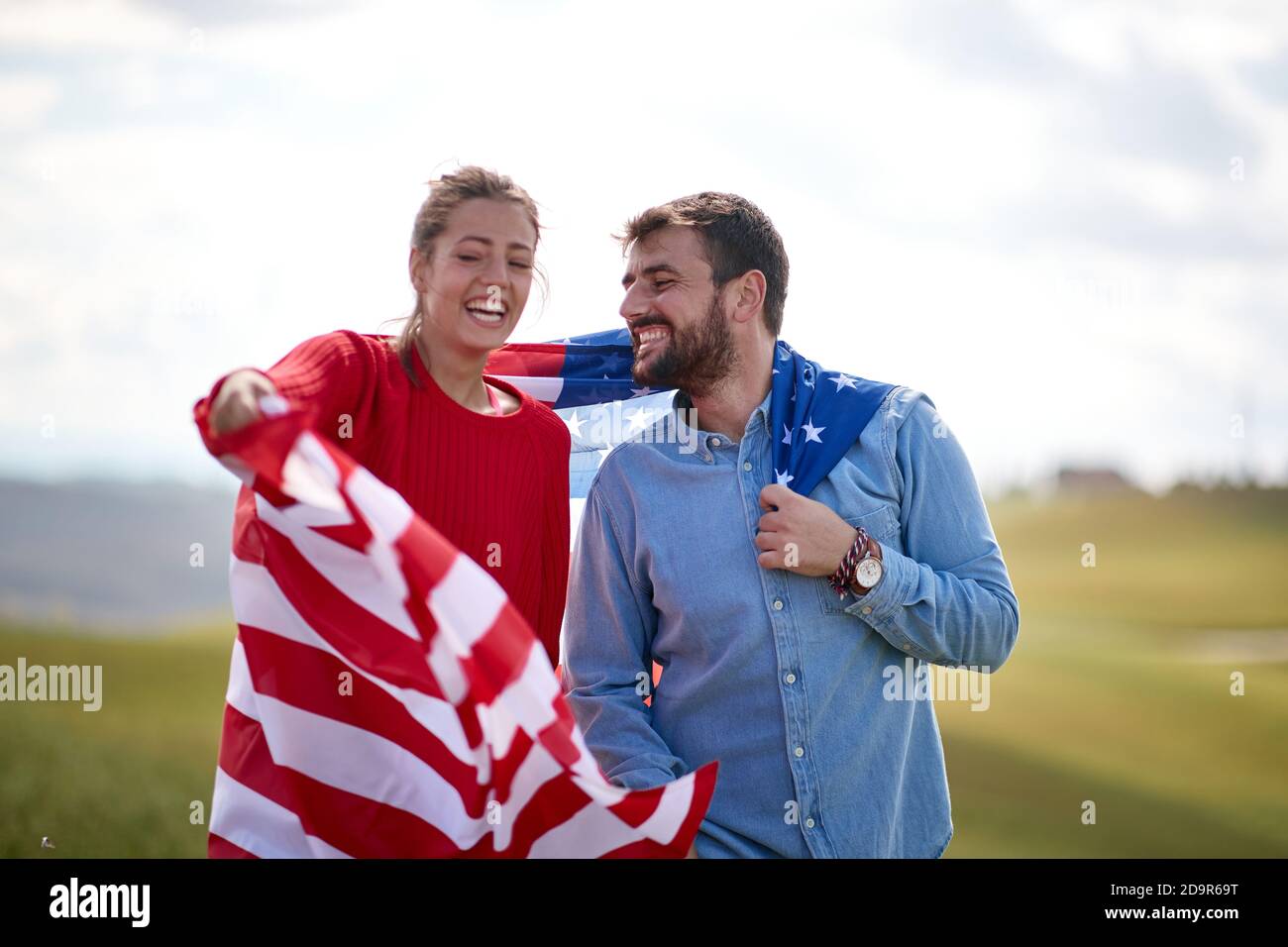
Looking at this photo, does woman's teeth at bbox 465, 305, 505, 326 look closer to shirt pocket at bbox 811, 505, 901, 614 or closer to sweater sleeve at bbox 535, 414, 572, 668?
sweater sleeve at bbox 535, 414, 572, 668

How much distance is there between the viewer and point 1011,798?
1120cm

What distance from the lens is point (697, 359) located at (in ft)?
12.6

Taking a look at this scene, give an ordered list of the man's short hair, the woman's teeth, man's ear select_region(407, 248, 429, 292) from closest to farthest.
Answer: the woman's teeth < man's ear select_region(407, 248, 429, 292) < the man's short hair

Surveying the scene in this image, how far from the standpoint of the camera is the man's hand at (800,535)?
11.0ft

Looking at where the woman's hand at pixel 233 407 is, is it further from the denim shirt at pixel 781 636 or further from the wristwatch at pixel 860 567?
the wristwatch at pixel 860 567

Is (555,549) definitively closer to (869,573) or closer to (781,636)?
(781,636)

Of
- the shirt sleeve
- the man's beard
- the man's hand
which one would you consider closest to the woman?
the man's beard

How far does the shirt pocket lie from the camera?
3471 millimetres

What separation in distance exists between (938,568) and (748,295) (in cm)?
121

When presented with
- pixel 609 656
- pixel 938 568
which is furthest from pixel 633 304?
pixel 938 568

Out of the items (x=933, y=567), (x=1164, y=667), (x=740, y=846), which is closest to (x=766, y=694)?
(x=740, y=846)

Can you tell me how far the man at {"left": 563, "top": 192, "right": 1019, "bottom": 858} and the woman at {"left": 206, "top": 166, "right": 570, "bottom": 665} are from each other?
14.7 inches

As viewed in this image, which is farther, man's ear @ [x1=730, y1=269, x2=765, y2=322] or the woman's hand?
man's ear @ [x1=730, y1=269, x2=765, y2=322]
